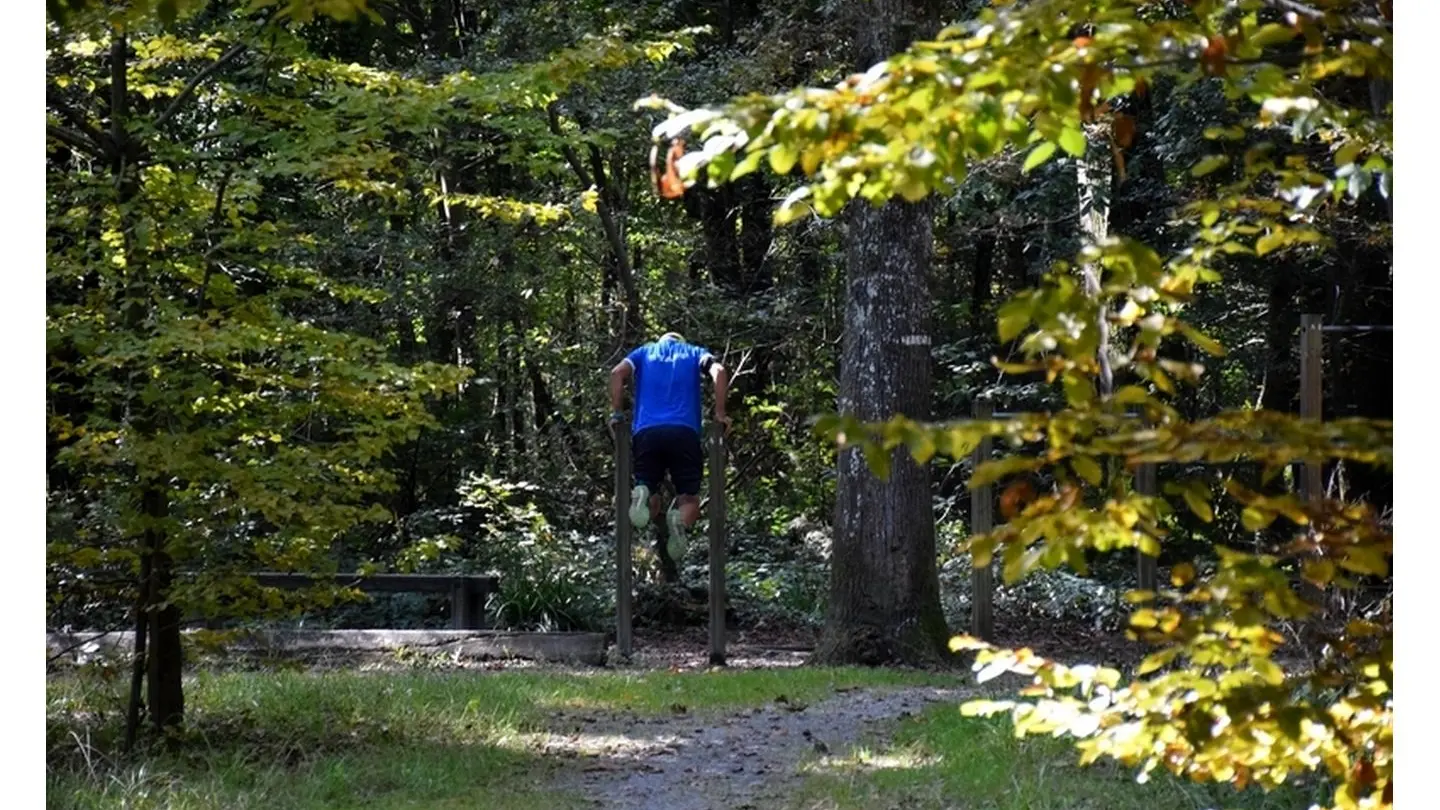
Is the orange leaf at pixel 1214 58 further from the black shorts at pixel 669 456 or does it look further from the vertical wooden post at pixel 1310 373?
the black shorts at pixel 669 456

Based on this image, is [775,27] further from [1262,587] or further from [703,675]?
[1262,587]

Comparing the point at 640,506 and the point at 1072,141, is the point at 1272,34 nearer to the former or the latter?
the point at 1072,141

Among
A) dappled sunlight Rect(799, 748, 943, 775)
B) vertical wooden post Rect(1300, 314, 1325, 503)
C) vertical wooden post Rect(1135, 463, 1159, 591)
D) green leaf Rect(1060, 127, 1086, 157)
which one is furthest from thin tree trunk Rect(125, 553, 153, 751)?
vertical wooden post Rect(1300, 314, 1325, 503)

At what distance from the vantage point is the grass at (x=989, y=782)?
5.43 meters

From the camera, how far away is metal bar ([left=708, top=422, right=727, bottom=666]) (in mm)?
10227

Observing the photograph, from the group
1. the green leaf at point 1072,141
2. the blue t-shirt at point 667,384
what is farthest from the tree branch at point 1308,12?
the blue t-shirt at point 667,384

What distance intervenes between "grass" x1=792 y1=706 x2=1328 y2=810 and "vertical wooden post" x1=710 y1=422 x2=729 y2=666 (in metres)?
3.30

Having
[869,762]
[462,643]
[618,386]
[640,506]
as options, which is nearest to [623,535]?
[640,506]

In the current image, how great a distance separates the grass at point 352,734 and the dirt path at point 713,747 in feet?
0.62

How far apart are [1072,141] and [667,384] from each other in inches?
324

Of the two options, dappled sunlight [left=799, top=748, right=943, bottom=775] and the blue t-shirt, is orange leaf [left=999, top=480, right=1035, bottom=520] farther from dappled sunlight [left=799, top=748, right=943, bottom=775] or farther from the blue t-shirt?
the blue t-shirt

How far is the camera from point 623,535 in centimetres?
1056
